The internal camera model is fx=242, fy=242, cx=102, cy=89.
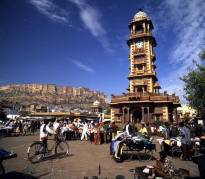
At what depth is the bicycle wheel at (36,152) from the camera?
33.9 ft

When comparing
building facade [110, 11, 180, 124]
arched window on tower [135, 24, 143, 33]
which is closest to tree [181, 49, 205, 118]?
building facade [110, 11, 180, 124]

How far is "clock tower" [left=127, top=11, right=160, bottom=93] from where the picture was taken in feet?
127

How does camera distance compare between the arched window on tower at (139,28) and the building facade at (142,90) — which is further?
the arched window on tower at (139,28)

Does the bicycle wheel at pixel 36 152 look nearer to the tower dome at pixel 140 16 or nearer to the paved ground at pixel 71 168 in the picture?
the paved ground at pixel 71 168

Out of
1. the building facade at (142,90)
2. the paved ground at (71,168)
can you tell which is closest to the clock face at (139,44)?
the building facade at (142,90)

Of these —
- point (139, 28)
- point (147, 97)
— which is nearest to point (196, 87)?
point (147, 97)

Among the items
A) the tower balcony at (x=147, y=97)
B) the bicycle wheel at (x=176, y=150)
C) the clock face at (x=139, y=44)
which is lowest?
the bicycle wheel at (x=176, y=150)

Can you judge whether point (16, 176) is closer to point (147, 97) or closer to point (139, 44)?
point (147, 97)

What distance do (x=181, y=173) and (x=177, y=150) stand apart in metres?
4.79

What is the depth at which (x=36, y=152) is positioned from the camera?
10.4 metres

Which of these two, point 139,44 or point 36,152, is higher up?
point 139,44

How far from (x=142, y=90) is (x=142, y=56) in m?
5.80

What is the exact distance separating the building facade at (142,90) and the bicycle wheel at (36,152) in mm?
24422

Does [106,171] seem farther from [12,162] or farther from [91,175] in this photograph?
[12,162]
